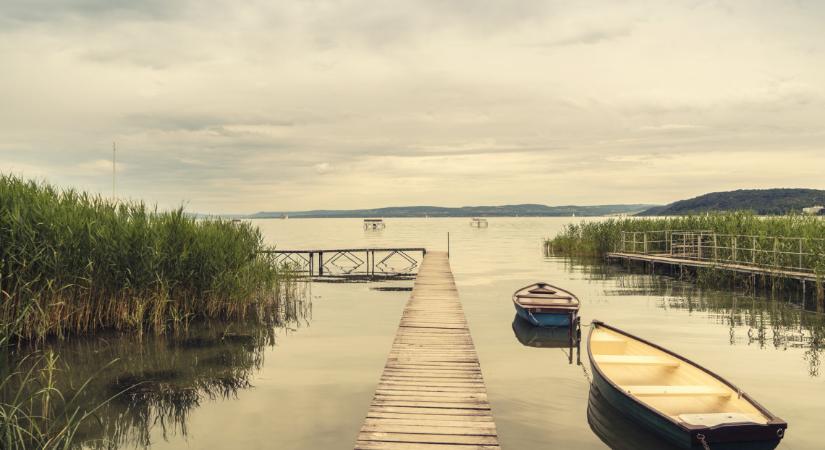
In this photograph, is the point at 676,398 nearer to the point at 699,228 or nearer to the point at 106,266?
the point at 106,266

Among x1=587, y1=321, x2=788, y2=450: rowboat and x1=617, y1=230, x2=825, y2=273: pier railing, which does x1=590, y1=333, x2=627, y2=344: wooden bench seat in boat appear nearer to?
x1=587, y1=321, x2=788, y2=450: rowboat

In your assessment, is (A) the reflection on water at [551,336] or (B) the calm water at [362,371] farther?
(A) the reflection on water at [551,336]

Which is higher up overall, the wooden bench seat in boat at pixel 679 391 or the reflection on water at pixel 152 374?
the wooden bench seat in boat at pixel 679 391

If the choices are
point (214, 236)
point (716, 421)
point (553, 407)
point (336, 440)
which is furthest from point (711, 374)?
point (214, 236)

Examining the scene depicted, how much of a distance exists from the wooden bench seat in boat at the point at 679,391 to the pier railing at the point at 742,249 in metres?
14.6

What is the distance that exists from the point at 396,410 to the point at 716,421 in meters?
4.12

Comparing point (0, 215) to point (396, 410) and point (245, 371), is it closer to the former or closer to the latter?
point (245, 371)

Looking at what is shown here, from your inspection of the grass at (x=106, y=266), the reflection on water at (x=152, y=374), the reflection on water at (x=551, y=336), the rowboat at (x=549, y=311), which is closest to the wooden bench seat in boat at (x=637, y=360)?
the reflection on water at (x=551, y=336)

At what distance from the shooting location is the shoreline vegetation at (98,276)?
39.5 feet

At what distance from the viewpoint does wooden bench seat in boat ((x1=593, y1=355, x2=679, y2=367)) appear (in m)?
10.0

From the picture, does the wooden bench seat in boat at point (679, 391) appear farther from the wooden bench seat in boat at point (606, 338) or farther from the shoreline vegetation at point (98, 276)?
the shoreline vegetation at point (98, 276)

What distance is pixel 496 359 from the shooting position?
45.7 ft

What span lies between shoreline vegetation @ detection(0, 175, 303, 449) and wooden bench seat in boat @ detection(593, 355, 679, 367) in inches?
334

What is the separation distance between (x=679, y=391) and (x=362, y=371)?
A: 268 inches
